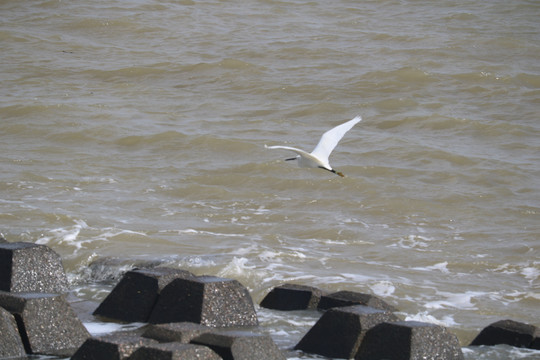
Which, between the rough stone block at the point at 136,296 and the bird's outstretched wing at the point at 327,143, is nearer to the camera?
the rough stone block at the point at 136,296

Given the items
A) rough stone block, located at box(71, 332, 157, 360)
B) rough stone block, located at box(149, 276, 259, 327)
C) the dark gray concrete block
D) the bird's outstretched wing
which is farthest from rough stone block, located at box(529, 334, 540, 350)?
the bird's outstretched wing

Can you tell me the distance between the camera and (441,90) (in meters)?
18.3

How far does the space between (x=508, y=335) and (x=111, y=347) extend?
99.8 inches

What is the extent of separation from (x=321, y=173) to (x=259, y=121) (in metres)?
3.40

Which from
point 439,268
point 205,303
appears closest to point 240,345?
point 205,303

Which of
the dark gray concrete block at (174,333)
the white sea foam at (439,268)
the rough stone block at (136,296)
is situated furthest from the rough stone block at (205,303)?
the white sea foam at (439,268)

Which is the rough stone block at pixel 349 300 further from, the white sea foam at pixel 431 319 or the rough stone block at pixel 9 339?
the rough stone block at pixel 9 339

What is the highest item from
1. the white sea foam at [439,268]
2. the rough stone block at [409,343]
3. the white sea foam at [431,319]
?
the rough stone block at [409,343]

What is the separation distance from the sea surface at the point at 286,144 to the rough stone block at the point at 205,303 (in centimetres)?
31

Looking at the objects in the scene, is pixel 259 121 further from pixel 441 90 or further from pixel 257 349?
pixel 257 349

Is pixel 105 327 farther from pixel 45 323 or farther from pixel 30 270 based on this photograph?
pixel 30 270

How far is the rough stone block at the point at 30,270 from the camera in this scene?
6.26 metres

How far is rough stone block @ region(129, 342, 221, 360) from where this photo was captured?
425cm

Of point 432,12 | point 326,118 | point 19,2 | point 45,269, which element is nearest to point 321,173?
point 326,118
